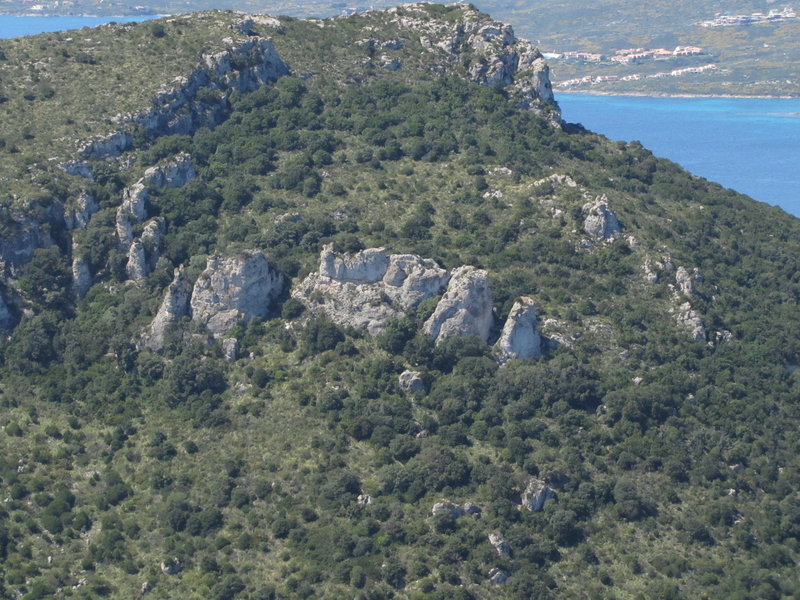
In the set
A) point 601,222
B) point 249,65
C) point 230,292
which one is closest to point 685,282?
point 601,222

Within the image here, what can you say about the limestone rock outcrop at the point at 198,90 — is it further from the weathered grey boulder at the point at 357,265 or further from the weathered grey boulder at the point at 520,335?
the weathered grey boulder at the point at 520,335

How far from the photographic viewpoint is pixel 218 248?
9112cm

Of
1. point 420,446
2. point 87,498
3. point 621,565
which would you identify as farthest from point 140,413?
point 621,565

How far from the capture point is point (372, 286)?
85.7 meters

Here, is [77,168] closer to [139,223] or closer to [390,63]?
[139,223]

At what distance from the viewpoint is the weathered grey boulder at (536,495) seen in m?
71.6

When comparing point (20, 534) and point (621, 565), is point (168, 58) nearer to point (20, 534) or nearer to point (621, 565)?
point (20, 534)

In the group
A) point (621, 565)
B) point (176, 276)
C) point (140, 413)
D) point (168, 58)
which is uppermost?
point (168, 58)

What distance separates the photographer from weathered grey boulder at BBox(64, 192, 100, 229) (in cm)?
9256

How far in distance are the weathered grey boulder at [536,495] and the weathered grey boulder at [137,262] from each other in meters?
38.6

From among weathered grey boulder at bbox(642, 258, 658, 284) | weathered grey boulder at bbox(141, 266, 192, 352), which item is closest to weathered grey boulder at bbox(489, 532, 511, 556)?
weathered grey boulder at bbox(642, 258, 658, 284)

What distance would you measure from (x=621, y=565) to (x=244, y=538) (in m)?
24.2

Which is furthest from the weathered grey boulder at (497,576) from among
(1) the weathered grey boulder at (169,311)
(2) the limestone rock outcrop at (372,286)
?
(1) the weathered grey boulder at (169,311)

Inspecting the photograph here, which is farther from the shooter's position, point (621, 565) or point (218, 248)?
point (218, 248)
